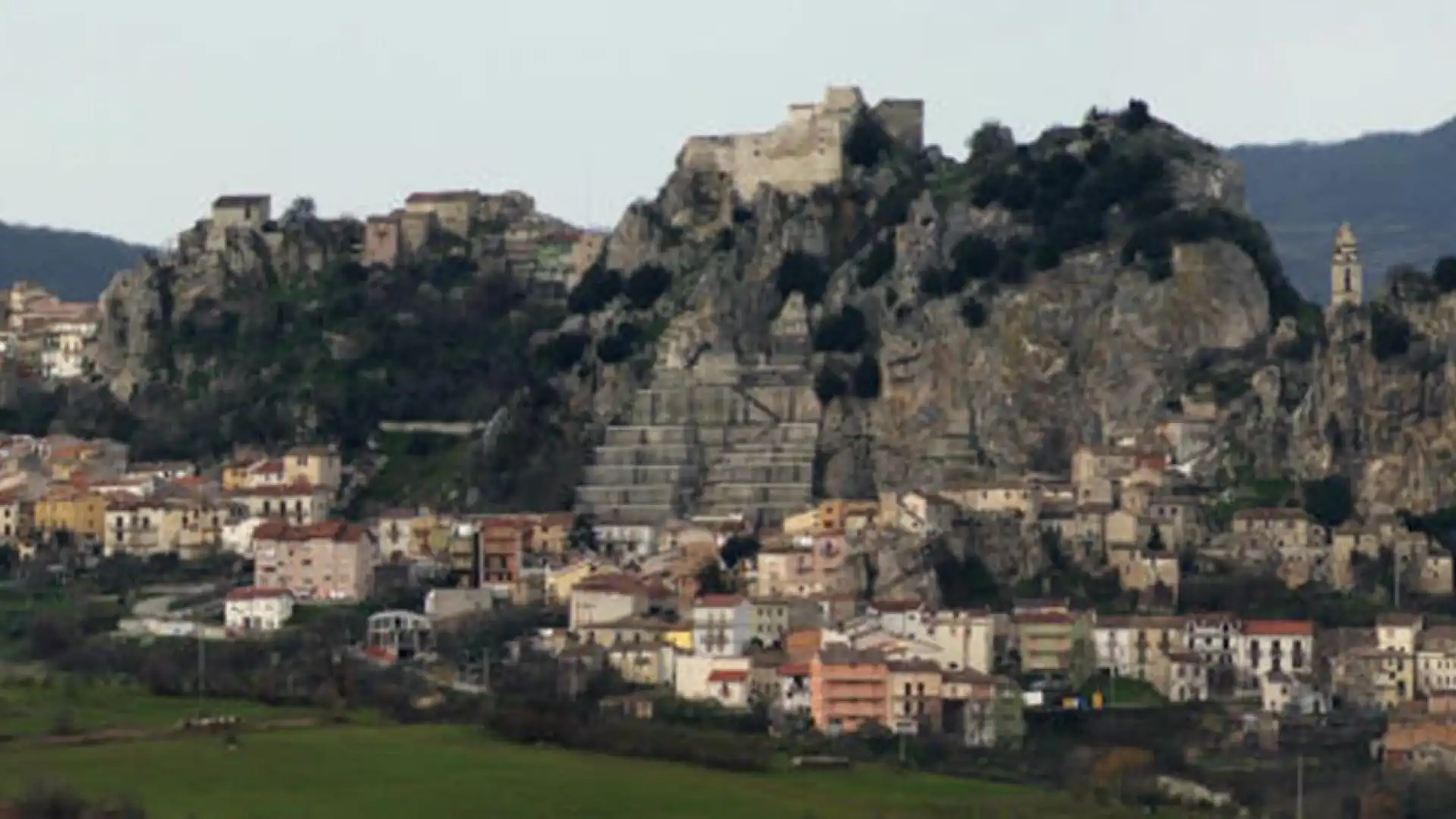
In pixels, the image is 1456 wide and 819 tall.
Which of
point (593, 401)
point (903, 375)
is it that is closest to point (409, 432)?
point (593, 401)

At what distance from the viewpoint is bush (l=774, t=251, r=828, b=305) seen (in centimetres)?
10356

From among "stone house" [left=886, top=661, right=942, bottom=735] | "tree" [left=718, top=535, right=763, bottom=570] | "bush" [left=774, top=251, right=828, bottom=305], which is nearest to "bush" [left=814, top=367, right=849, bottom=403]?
"bush" [left=774, top=251, right=828, bottom=305]

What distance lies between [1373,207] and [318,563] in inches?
3885

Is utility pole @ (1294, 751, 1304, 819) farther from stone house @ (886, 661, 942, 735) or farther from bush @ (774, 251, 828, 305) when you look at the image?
bush @ (774, 251, 828, 305)

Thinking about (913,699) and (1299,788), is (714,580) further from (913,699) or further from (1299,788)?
(1299,788)

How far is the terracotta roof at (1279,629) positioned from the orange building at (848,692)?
22.6 ft

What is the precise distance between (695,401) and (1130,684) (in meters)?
17.9

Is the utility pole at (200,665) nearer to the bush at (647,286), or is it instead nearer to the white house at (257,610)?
the white house at (257,610)

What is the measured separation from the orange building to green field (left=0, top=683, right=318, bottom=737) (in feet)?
28.5

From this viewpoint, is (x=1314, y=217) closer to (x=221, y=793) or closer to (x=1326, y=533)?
(x=1326, y=533)

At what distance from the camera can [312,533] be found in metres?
96.0

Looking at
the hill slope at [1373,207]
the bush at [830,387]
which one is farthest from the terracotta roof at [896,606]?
the hill slope at [1373,207]

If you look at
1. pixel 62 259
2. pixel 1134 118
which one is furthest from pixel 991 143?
pixel 62 259

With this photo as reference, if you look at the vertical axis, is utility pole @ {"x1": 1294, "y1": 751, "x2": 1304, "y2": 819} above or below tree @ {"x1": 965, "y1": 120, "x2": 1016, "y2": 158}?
below
